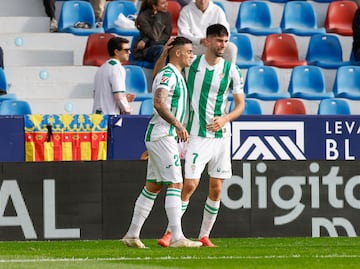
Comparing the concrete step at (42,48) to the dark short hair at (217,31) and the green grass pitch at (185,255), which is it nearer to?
the green grass pitch at (185,255)

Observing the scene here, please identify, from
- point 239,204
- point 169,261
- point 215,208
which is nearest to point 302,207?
point 239,204

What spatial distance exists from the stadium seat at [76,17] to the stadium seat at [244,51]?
1855mm

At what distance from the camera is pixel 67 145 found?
12.2 metres

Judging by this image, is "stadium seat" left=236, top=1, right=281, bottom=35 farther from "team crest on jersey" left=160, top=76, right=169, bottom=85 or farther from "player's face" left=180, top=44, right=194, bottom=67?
"team crest on jersey" left=160, top=76, right=169, bottom=85

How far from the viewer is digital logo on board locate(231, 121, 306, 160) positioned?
1233 cm

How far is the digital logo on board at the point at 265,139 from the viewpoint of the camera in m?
12.3

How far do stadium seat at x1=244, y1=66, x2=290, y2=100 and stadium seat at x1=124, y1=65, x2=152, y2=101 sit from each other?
1441 millimetres

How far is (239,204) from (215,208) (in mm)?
1559

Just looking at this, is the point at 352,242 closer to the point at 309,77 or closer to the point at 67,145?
the point at 67,145

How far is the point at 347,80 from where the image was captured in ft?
52.4

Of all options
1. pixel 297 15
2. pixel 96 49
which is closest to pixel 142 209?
pixel 96 49

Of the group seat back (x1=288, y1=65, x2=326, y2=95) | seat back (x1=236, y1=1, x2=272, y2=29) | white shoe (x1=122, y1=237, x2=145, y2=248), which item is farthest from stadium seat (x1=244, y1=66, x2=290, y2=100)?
white shoe (x1=122, y1=237, x2=145, y2=248)

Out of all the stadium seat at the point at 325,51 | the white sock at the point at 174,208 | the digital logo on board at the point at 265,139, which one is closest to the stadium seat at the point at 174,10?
the stadium seat at the point at 325,51

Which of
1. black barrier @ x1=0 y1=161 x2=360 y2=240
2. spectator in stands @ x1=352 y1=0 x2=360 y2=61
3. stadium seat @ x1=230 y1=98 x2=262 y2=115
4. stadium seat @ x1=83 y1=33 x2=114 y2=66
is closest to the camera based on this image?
black barrier @ x1=0 y1=161 x2=360 y2=240
